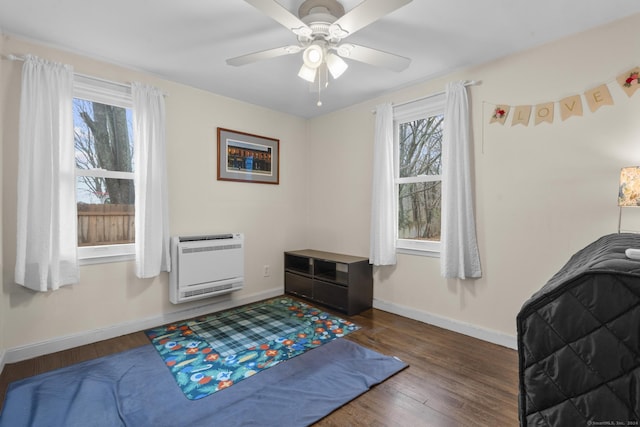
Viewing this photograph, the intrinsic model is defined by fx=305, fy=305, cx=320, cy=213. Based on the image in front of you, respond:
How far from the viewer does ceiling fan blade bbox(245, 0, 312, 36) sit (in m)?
1.49

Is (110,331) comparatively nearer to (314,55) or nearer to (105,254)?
(105,254)

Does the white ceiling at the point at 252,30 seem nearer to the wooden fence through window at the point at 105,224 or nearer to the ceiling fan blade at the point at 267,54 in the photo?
the ceiling fan blade at the point at 267,54

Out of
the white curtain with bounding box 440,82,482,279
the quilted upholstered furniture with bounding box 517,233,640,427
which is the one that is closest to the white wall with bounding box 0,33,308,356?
the white curtain with bounding box 440,82,482,279

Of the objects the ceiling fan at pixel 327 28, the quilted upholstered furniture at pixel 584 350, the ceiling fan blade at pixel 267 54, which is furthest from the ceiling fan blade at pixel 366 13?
the quilted upholstered furniture at pixel 584 350

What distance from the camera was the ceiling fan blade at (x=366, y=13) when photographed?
1466 mm

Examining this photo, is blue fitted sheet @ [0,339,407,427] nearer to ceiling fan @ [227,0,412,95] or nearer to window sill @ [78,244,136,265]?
window sill @ [78,244,136,265]

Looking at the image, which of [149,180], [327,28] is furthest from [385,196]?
[149,180]

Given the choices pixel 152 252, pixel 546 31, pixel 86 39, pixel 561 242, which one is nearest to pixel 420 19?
pixel 546 31

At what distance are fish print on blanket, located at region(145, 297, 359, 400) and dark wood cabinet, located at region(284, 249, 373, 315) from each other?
201 mm

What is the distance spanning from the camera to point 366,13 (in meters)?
1.58

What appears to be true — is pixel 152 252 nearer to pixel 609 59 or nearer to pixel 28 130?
pixel 28 130

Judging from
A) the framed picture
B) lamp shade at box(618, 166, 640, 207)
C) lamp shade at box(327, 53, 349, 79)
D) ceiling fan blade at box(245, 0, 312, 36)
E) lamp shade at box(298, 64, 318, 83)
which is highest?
ceiling fan blade at box(245, 0, 312, 36)

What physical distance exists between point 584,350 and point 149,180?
308 cm

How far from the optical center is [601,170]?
2.15 metres
